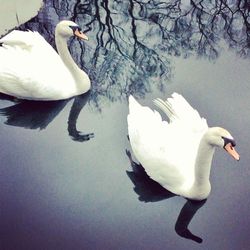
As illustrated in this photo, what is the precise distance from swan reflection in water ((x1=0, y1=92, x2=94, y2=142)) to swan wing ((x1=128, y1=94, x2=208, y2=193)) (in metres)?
0.39

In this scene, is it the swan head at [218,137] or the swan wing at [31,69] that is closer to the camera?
the swan head at [218,137]

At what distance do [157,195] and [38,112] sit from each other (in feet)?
2.65

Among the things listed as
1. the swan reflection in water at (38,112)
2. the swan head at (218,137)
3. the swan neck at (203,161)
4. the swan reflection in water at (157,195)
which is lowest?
the swan reflection in water at (157,195)

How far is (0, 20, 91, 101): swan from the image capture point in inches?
102

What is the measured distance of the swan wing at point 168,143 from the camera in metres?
2.16

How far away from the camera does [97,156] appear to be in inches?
96.5

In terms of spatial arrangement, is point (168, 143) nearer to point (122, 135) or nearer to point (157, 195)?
point (157, 195)

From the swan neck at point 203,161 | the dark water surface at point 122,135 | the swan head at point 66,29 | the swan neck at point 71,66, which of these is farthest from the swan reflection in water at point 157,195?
the swan head at point 66,29

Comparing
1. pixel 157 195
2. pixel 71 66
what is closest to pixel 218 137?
pixel 157 195

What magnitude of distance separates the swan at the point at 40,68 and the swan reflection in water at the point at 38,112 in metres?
0.05

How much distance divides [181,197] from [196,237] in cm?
19

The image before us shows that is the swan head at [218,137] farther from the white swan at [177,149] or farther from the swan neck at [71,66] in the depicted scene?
the swan neck at [71,66]

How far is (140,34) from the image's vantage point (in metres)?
3.24

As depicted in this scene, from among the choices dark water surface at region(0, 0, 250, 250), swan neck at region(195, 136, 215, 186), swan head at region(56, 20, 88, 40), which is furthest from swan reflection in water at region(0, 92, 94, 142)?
swan neck at region(195, 136, 215, 186)
